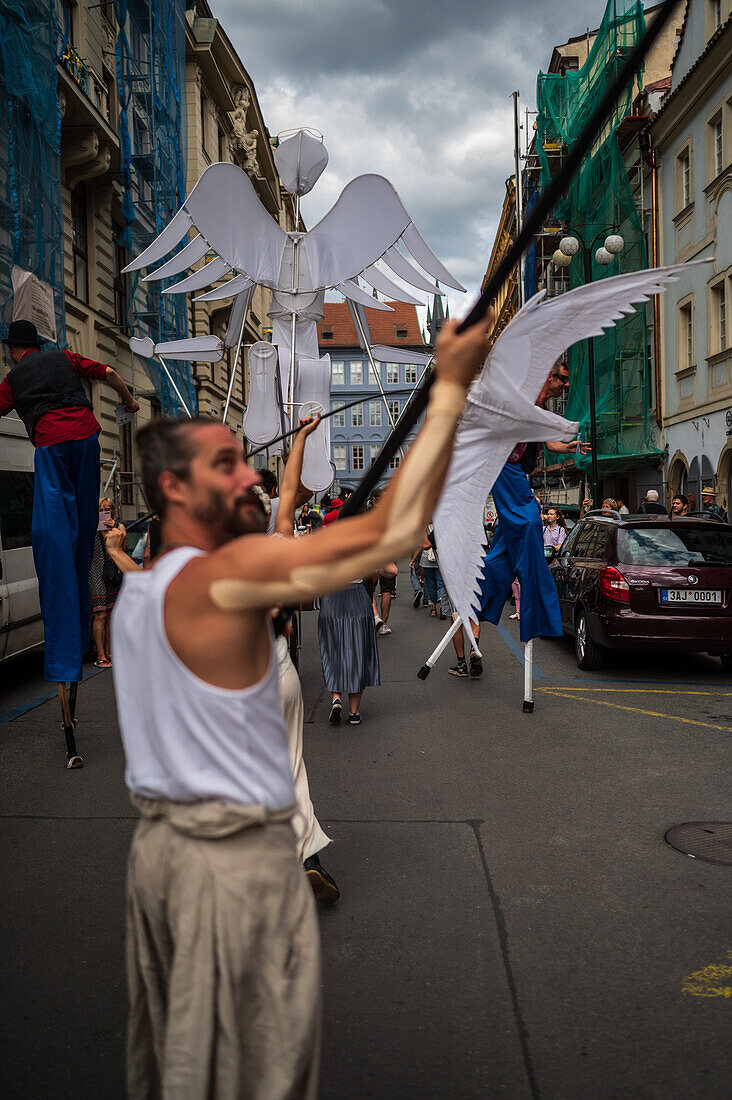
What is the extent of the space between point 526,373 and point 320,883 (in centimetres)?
209

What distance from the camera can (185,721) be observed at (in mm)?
1621

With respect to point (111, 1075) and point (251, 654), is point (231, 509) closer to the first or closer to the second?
point (251, 654)

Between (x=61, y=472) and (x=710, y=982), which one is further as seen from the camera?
(x=61, y=472)

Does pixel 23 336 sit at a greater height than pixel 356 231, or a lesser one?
lesser

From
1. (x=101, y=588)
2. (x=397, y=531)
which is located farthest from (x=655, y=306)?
(x=397, y=531)

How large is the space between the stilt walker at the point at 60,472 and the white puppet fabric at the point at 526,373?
2.25 m

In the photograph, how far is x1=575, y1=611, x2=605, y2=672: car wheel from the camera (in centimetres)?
941

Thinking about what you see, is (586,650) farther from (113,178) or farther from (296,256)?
(113,178)

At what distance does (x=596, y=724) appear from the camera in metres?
6.97

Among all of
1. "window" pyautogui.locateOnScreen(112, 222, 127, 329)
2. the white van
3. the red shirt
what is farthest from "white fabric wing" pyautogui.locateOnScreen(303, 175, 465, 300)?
"window" pyautogui.locateOnScreen(112, 222, 127, 329)

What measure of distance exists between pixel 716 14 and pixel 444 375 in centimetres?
2319

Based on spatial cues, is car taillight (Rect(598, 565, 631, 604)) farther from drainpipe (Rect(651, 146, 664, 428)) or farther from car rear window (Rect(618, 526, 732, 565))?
drainpipe (Rect(651, 146, 664, 428))

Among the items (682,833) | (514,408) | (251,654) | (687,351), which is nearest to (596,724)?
(682,833)

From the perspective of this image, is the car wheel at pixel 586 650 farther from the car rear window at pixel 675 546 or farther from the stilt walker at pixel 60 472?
the stilt walker at pixel 60 472
